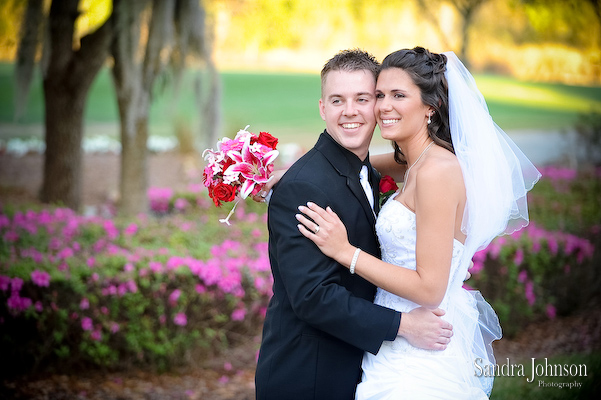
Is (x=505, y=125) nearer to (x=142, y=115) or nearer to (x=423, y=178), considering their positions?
(x=142, y=115)

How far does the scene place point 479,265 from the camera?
5438 mm

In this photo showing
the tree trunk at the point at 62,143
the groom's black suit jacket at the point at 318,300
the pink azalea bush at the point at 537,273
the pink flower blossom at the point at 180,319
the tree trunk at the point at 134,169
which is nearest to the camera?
the groom's black suit jacket at the point at 318,300

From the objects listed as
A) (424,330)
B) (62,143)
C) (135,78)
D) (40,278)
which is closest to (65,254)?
(40,278)

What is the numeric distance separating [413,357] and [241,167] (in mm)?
1070

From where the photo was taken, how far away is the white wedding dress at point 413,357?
2273 millimetres

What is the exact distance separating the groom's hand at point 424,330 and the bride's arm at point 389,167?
901mm

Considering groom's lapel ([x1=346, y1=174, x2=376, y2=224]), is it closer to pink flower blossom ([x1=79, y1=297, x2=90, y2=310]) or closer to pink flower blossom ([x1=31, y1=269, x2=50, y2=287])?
pink flower blossom ([x1=79, y1=297, x2=90, y2=310])

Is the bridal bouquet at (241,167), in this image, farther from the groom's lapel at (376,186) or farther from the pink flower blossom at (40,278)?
the pink flower blossom at (40,278)

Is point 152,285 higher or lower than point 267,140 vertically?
lower

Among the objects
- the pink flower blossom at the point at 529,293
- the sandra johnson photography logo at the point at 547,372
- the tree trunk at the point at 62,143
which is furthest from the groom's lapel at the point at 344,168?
the tree trunk at the point at 62,143

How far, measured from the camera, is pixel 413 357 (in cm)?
231

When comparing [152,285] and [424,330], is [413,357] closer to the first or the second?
[424,330]

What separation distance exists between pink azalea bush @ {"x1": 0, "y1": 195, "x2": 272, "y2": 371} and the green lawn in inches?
304

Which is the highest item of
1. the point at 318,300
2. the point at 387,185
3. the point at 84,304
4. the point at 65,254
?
the point at 387,185
